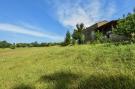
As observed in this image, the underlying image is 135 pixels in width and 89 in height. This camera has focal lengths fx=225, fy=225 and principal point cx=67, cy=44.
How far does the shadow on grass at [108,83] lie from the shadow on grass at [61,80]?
44 cm

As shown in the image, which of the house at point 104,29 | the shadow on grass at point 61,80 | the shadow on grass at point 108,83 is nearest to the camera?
the shadow on grass at point 108,83

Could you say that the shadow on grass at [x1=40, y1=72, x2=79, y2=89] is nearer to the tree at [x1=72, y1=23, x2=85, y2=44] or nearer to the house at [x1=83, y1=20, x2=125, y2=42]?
the house at [x1=83, y1=20, x2=125, y2=42]

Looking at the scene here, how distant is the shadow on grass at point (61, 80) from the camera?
23.6 ft

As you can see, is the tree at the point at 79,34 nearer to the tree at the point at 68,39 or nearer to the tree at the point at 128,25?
the tree at the point at 68,39

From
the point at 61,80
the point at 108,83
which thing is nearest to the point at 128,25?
the point at 61,80

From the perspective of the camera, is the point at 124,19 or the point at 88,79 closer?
→ the point at 88,79

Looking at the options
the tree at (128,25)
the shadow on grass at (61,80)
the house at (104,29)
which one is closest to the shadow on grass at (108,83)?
the shadow on grass at (61,80)

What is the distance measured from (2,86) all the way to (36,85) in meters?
Result: 1.39

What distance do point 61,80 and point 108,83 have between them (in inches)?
77.0

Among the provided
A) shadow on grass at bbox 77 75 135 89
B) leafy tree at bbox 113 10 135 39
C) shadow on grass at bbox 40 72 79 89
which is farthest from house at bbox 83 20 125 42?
shadow on grass at bbox 77 75 135 89

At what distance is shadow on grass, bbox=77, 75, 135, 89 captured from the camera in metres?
6.09

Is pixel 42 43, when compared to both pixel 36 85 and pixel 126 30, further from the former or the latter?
pixel 36 85

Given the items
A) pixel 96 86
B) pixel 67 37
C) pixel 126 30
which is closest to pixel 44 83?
pixel 96 86

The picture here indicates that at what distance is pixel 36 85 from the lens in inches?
305
